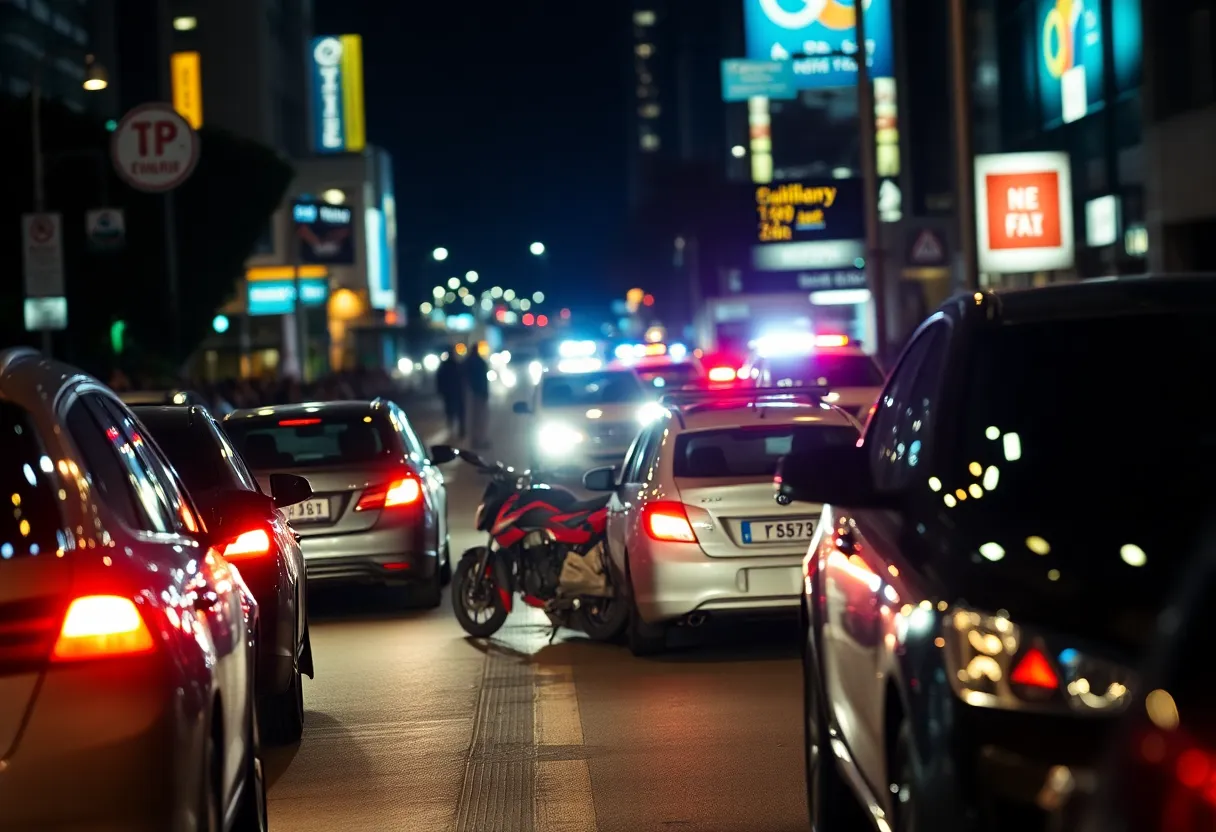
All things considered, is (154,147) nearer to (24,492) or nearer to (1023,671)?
(24,492)

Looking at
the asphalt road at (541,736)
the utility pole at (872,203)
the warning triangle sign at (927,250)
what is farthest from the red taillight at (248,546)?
the utility pole at (872,203)

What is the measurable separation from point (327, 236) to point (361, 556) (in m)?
79.6

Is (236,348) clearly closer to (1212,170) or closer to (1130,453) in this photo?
(1212,170)

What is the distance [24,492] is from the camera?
5039 mm

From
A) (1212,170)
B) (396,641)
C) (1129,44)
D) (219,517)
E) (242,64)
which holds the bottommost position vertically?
(396,641)

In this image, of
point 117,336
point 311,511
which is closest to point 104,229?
point 117,336

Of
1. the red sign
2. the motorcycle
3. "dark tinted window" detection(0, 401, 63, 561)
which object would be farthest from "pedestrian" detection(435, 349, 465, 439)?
"dark tinted window" detection(0, 401, 63, 561)

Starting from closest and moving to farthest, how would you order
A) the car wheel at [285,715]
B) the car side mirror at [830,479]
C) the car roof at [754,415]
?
the car side mirror at [830,479]
the car wheel at [285,715]
the car roof at [754,415]

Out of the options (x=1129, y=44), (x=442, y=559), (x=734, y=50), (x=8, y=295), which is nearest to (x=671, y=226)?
(x=734, y=50)

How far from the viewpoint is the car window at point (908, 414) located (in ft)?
18.4

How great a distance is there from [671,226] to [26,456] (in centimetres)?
12731

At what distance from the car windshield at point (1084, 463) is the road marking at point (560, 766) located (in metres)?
2.84

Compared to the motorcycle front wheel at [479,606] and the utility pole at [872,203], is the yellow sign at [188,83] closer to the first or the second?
the utility pole at [872,203]

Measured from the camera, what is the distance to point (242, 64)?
92312 millimetres
